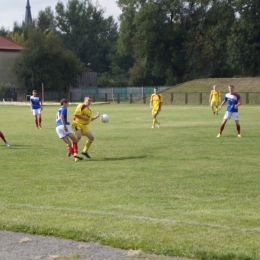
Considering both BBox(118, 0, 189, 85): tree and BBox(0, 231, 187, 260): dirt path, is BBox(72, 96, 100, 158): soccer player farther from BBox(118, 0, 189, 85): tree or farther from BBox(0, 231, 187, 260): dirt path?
BBox(118, 0, 189, 85): tree

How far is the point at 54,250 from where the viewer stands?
281 inches

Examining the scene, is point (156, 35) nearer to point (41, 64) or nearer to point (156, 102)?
point (41, 64)

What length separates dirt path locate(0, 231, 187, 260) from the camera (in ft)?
22.3

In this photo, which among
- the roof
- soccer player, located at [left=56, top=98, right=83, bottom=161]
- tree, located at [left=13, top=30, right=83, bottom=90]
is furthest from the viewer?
the roof

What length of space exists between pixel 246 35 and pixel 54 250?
72.7 metres

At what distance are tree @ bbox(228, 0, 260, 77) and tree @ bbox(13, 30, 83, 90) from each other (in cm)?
2444

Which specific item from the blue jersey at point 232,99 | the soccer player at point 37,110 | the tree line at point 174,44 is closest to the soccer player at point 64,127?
the blue jersey at point 232,99

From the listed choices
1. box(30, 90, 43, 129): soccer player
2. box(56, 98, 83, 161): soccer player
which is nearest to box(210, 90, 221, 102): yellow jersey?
box(30, 90, 43, 129): soccer player

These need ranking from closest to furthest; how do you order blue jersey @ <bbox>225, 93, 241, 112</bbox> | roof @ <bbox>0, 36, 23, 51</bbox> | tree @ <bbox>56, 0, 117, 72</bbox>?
blue jersey @ <bbox>225, 93, 241, 112</bbox> → roof @ <bbox>0, 36, 23, 51</bbox> → tree @ <bbox>56, 0, 117, 72</bbox>

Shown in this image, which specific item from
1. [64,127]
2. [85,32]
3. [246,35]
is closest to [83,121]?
[64,127]

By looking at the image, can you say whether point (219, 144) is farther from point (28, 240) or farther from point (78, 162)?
point (28, 240)

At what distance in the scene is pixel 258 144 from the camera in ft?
64.7

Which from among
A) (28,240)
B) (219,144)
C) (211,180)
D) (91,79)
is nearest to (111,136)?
(219,144)

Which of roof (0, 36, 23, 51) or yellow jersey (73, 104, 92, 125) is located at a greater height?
roof (0, 36, 23, 51)
